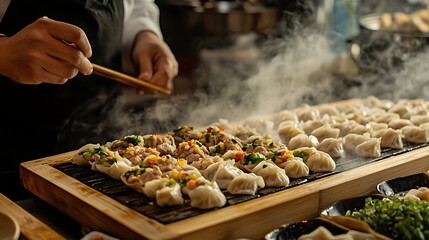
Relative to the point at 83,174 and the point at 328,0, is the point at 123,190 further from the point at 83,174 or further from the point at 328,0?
the point at 328,0

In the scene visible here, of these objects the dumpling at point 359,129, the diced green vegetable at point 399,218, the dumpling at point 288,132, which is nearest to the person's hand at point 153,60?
the dumpling at point 288,132

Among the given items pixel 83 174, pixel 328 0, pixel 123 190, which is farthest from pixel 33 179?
pixel 328 0

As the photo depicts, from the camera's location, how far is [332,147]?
337 centimetres

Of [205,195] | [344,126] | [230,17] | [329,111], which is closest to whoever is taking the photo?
[205,195]

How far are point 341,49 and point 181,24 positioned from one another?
2044 mm

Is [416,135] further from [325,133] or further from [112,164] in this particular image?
[112,164]

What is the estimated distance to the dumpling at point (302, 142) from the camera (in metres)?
3.47

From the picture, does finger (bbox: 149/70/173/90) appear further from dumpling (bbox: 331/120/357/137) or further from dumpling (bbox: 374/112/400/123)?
dumpling (bbox: 374/112/400/123)

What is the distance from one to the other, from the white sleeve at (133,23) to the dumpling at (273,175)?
82.7 inches

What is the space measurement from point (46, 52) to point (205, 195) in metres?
1.15

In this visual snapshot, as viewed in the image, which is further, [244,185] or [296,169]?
[296,169]

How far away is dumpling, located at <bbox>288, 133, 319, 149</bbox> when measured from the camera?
347 cm

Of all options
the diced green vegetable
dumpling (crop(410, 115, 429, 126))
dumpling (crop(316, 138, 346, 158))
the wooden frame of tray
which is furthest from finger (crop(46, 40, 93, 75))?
dumpling (crop(410, 115, 429, 126))

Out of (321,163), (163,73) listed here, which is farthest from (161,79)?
(321,163)
